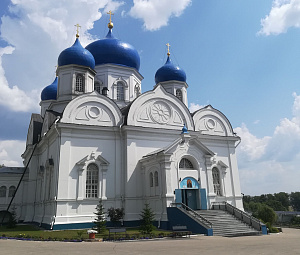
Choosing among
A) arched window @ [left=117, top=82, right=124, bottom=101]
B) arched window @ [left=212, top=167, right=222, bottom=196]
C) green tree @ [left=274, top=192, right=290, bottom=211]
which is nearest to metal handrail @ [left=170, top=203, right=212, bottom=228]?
arched window @ [left=212, top=167, right=222, bottom=196]

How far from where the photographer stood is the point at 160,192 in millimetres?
15992

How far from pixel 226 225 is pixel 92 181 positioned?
8157 millimetres

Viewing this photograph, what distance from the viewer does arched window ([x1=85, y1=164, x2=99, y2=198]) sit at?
1673 cm

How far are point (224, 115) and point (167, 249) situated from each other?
50.8 ft

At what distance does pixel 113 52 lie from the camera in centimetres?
2356

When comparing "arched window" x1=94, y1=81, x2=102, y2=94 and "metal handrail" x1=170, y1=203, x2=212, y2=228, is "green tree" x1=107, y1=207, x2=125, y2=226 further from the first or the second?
"arched window" x1=94, y1=81, x2=102, y2=94

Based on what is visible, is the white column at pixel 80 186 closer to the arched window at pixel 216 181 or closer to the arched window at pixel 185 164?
the arched window at pixel 185 164

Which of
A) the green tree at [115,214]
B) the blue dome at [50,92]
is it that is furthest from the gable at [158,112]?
the blue dome at [50,92]

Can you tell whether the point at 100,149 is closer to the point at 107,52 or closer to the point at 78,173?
the point at 78,173

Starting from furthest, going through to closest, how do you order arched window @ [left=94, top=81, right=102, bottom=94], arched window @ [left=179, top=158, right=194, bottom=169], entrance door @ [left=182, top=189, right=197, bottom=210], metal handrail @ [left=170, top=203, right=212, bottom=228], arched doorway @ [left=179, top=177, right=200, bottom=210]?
arched window @ [left=94, top=81, right=102, bottom=94]
arched window @ [left=179, top=158, right=194, bottom=169]
entrance door @ [left=182, top=189, right=197, bottom=210]
arched doorway @ [left=179, top=177, right=200, bottom=210]
metal handrail @ [left=170, top=203, right=212, bottom=228]

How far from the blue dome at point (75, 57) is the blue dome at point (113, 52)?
7.26 ft

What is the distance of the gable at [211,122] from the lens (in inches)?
840

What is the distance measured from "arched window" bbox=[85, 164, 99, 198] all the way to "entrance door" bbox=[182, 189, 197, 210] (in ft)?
17.6

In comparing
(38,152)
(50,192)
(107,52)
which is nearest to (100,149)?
(50,192)
